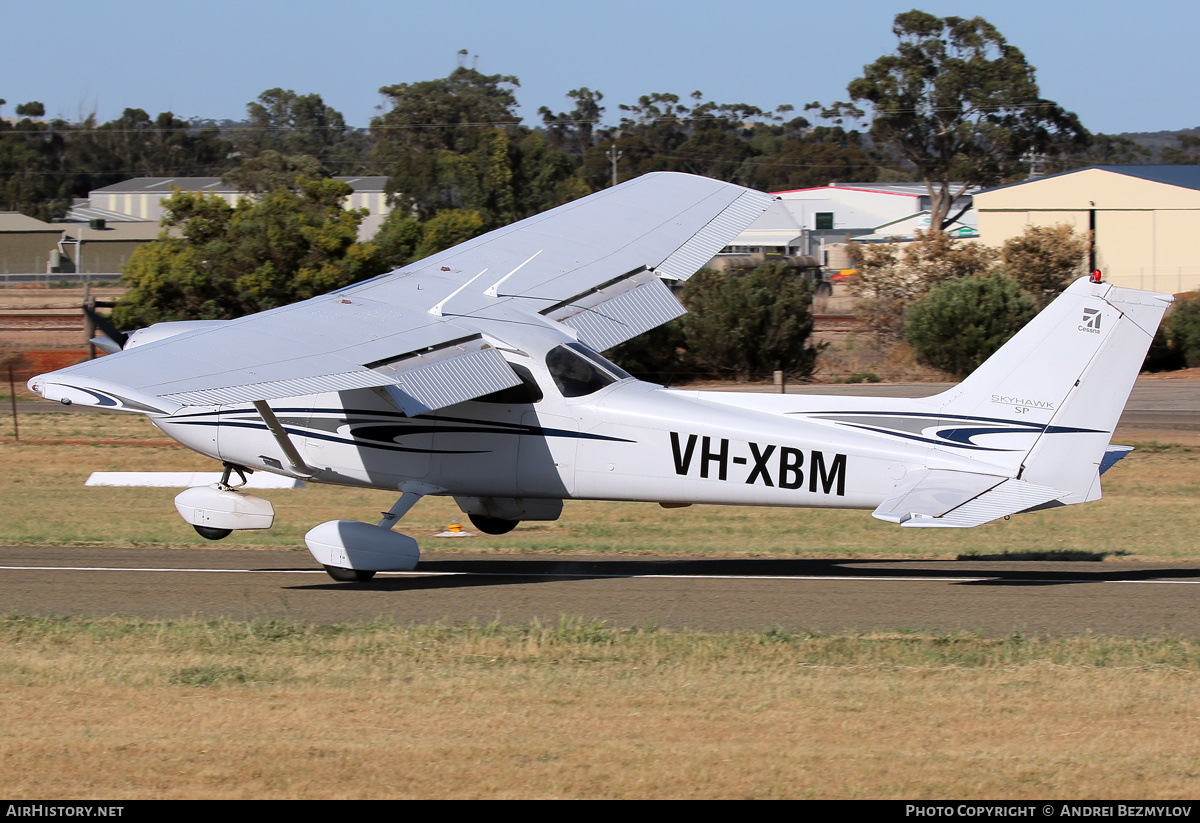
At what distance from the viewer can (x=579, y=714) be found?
6.87m

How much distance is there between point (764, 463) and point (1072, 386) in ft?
8.38

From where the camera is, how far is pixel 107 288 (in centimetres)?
7150

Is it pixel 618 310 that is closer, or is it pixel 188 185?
pixel 618 310

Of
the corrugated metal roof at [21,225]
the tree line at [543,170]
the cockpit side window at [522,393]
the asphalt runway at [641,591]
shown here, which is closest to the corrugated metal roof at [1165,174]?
the tree line at [543,170]

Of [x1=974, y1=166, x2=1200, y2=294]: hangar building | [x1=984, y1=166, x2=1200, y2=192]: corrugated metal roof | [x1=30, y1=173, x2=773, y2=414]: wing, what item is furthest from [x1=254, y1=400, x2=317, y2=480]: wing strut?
[x1=984, y1=166, x2=1200, y2=192]: corrugated metal roof

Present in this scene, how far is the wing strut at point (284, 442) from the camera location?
36.1 feet

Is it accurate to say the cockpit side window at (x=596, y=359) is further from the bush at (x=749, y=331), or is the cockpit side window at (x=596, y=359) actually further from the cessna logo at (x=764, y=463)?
the bush at (x=749, y=331)

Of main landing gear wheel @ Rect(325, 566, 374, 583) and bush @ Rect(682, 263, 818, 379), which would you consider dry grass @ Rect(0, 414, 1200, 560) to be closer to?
main landing gear wheel @ Rect(325, 566, 374, 583)

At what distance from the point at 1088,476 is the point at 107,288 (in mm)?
69405

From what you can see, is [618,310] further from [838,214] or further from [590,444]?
[838,214]

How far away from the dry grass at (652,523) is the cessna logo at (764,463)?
2849 mm

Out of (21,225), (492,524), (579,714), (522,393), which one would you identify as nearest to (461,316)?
(522,393)

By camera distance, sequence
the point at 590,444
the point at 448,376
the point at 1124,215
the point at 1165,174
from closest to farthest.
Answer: the point at 448,376 → the point at 590,444 → the point at 1124,215 → the point at 1165,174

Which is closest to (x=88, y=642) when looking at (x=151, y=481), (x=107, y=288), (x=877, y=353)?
(x=151, y=481)
